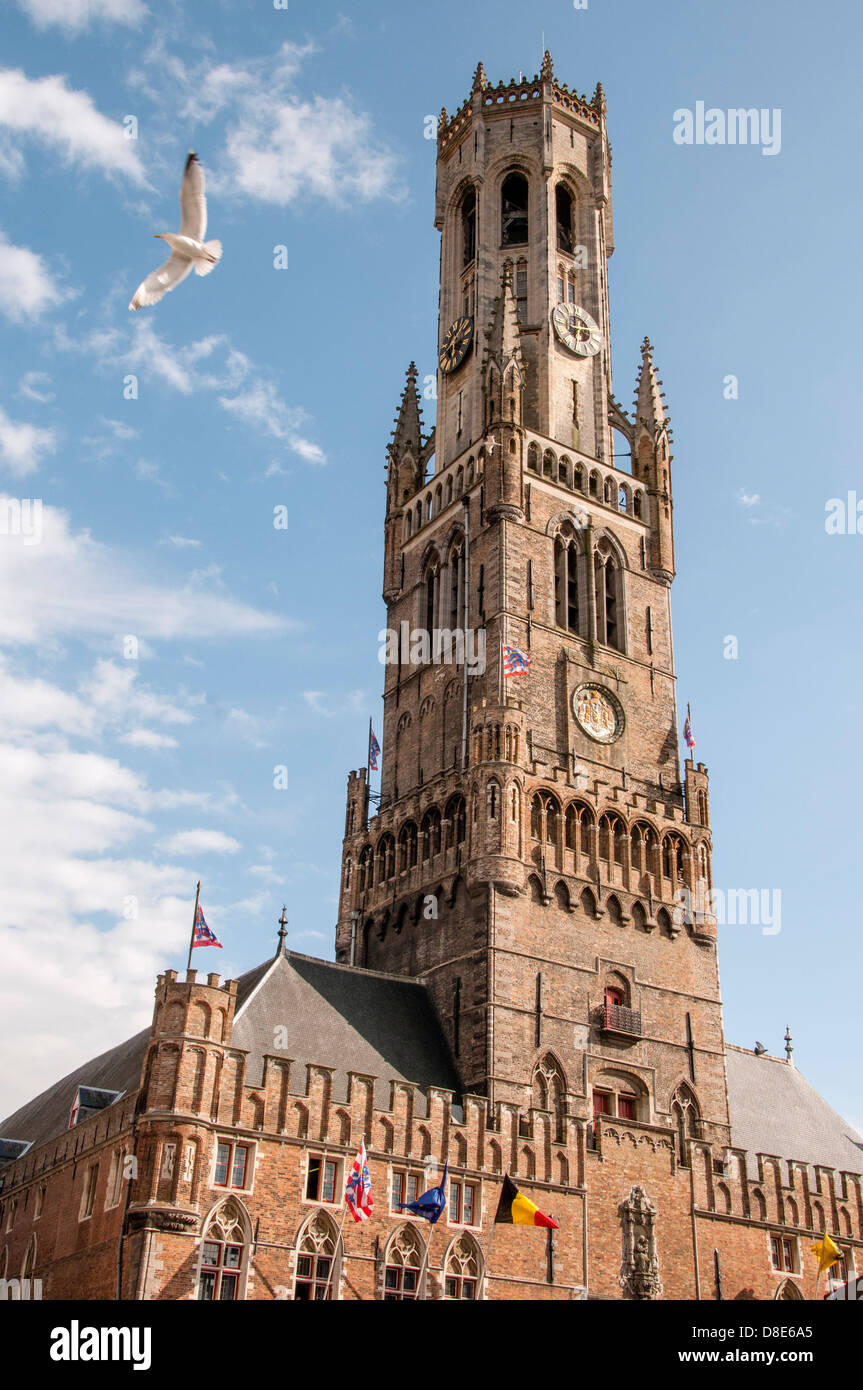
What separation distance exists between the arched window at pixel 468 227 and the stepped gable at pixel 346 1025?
3757 cm

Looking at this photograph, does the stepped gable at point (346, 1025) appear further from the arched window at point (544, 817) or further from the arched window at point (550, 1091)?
the arched window at point (544, 817)

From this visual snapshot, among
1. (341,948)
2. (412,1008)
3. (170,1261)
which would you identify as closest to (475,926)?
(412,1008)

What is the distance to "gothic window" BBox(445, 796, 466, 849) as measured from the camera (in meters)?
50.4

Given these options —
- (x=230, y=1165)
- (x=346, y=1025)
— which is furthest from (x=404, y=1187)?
(x=346, y=1025)

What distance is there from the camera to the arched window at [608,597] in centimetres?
5775

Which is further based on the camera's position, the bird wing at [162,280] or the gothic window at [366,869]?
the gothic window at [366,869]

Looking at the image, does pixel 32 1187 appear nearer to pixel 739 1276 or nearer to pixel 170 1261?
pixel 170 1261

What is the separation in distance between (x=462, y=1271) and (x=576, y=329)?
42.3 m

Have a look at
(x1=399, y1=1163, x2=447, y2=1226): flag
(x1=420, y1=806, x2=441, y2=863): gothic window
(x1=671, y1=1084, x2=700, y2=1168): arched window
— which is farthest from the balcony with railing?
(x1=399, y1=1163, x2=447, y2=1226): flag

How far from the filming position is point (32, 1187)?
4834 centimetres

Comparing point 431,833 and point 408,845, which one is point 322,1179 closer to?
point 431,833

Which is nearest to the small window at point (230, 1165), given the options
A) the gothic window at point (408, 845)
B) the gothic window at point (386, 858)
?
the gothic window at point (408, 845)

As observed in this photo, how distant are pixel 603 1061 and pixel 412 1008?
6867 mm

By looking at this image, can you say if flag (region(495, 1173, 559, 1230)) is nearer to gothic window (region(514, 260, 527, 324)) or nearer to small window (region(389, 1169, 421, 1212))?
small window (region(389, 1169, 421, 1212))
